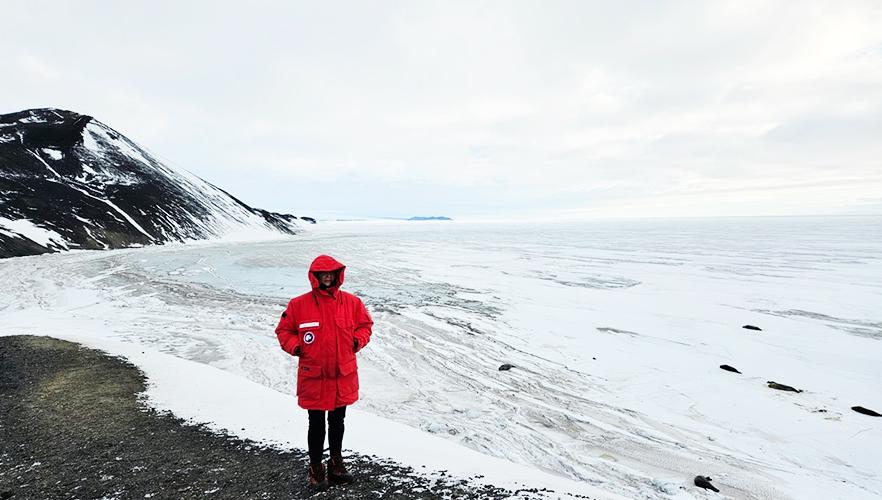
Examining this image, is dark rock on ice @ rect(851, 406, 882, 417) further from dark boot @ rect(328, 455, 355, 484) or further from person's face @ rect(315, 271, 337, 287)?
person's face @ rect(315, 271, 337, 287)

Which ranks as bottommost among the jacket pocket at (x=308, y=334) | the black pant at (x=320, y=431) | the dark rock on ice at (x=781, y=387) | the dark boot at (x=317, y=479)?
the dark rock on ice at (x=781, y=387)

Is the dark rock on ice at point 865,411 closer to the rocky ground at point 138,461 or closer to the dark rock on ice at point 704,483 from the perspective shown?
the dark rock on ice at point 704,483

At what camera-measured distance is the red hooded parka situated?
4.36 metres

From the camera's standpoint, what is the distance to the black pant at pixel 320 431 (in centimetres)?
458

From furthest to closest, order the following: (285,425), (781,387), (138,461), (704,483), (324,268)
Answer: (781,387) < (285,425) < (704,483) < (138,461) < (324,268)

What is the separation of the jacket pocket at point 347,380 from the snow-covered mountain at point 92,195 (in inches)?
1793

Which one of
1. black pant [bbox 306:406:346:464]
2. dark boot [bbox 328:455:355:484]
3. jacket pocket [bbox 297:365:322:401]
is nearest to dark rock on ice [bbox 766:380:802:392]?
dark boot [bbox 328:455:355:484]

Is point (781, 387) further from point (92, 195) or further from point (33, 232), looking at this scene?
point (92, 195)

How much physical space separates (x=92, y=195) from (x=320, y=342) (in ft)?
238

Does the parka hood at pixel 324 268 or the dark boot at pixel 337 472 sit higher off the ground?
the parka hood at pixel 324 268

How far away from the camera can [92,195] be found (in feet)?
201

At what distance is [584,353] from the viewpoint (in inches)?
473

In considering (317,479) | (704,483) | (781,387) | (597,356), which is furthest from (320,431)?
(781,387)

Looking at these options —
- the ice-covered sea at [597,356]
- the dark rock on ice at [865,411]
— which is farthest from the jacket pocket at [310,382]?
the dark rock on ice at [865,411]
